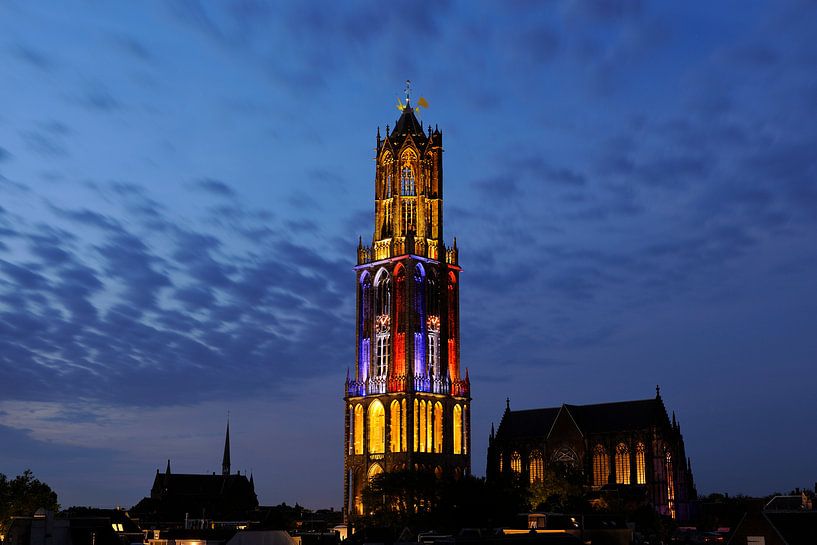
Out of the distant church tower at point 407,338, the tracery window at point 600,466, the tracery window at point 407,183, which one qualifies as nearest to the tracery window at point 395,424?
the distant church tower at point 407,338

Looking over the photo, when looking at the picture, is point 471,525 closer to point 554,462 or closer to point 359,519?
point 359,519

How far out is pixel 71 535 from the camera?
105m

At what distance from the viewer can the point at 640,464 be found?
626ft

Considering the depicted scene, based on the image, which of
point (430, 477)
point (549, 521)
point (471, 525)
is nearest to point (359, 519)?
point (430, 477)

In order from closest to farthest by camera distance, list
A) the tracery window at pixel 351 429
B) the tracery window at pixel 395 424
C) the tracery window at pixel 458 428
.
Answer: the tracery window at pixel 395 424 → the tracery window at pixel 351 429 → the tracery window at pixel 458 428

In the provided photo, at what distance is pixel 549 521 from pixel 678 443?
71.7 m

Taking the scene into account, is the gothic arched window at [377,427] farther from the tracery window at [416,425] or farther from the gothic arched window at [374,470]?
the tracery window at [416,425]

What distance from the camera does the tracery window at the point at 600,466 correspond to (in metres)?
196

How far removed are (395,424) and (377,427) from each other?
475 cm

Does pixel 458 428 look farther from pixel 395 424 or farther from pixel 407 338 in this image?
pixel 407 338

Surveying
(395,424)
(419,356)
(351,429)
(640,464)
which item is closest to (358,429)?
(351,429)

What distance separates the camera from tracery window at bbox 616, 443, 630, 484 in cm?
19244

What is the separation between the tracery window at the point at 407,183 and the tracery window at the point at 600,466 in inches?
2348

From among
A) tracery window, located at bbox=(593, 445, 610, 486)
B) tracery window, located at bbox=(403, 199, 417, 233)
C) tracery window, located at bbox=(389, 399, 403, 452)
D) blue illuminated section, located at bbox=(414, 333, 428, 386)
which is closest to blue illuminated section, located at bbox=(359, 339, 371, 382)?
tracery window, located at bbox=(389, 399, 403, 452)
